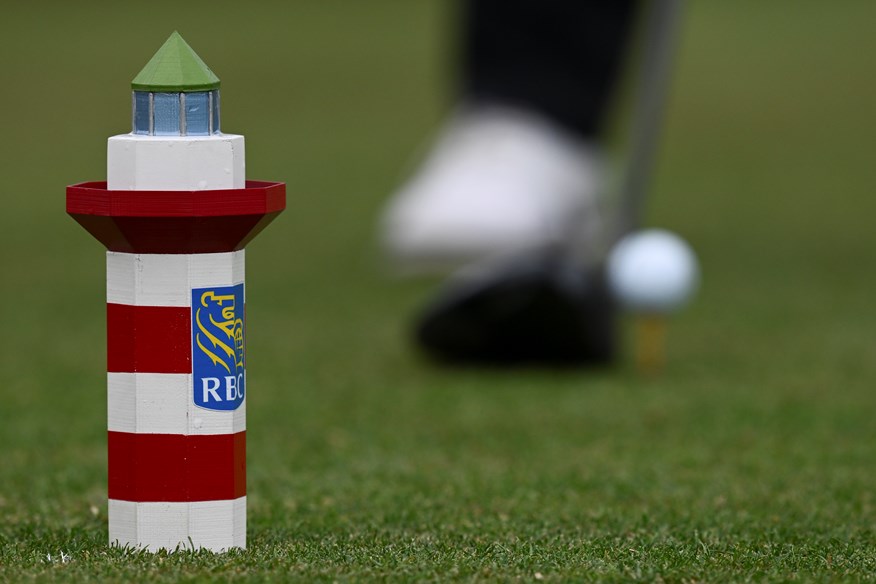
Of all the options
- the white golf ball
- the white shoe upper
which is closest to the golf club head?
the white golf ball

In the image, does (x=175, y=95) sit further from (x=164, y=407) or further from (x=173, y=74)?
(x=164, y=407)

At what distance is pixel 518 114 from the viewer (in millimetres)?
4664

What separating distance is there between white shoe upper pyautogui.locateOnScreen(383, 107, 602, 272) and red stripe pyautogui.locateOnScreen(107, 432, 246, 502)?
232 centimetres

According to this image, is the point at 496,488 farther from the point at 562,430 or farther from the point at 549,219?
the point at 549,219

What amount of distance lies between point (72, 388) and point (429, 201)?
169 centimetres

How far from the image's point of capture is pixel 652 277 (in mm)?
2939

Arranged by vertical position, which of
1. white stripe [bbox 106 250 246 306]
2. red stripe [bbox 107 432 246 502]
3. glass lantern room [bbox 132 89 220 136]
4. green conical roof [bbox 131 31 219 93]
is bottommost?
red stripe [bbox 107 432 246 502]

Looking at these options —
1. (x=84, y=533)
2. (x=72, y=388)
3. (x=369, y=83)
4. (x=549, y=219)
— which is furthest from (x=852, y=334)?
(x=369, y=83)

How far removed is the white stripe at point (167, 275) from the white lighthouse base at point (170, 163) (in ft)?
0.23

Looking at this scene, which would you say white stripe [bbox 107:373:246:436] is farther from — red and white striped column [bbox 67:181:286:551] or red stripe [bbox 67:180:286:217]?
red stripe [bbox 67:180:286:217]

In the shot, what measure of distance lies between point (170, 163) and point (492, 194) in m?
2.80

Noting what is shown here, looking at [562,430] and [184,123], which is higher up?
[184,123]

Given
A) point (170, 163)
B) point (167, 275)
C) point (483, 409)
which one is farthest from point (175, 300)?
point (483, 409)

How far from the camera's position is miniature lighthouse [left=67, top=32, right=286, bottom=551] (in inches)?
55.4
